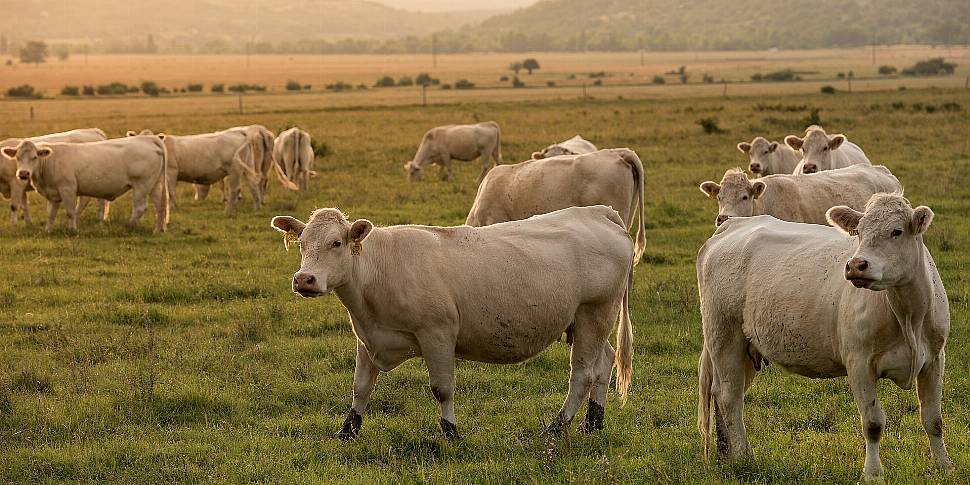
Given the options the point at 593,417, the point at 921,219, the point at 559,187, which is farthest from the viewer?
the point at 559,187

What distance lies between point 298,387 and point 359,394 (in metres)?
1.49

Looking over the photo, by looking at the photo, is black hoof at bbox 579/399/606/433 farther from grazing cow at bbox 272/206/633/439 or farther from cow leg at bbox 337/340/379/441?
cow leg at bbox 337/340/379/441

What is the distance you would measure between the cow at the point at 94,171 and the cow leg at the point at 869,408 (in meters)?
14.6

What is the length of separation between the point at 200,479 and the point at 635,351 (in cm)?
484

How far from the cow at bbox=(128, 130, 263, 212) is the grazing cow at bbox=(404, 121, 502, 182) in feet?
20.2

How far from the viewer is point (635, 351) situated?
1046 cm

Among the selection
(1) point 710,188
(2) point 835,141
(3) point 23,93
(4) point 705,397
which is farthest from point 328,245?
(3) point 23,93

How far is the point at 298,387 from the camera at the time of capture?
9336 millimetres

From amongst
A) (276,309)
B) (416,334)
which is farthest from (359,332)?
(276,309)

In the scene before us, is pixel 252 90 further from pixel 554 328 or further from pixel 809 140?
pixel 554 328

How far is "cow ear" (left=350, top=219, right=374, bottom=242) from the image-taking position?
24.6ft

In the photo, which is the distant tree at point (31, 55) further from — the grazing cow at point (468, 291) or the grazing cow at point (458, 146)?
the grazing cow at point (468, 291)

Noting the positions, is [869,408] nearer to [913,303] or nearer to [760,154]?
[913,303]

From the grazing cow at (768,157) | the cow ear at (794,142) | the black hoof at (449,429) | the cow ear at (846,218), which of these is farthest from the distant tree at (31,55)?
the cow ear at (846,218)
